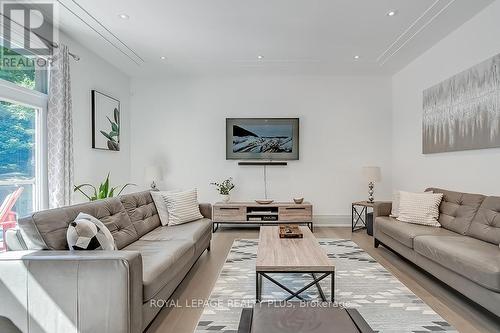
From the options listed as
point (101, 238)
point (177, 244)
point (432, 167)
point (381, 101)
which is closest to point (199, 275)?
point (177, 244)

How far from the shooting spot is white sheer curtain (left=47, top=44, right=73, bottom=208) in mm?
3637

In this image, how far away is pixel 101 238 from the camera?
2.18 metres

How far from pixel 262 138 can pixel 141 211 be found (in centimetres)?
307

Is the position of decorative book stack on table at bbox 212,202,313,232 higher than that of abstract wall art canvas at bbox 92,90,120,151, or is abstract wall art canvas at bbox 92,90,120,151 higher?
abstract wall art canvas at bbox 92,90,120,151

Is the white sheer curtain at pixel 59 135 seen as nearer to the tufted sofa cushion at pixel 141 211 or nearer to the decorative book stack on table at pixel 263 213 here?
the tufted sofa cushion at pixel 141 211

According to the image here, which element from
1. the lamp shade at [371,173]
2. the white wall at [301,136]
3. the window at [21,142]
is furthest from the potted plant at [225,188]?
the window at [21,142]

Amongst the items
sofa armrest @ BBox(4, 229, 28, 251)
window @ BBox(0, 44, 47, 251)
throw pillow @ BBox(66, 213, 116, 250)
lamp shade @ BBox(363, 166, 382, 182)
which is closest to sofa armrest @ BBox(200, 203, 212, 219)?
window @ BBox(0, 44, 47, 251)

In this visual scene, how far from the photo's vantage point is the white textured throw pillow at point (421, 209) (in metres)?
3.68

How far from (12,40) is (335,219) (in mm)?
5445

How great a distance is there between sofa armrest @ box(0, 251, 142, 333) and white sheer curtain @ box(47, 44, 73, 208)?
198cm

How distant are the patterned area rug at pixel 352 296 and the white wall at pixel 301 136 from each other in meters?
2.25

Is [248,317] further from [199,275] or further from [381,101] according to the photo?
[381,101]

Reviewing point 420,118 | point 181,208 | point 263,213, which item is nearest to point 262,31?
point 181,208

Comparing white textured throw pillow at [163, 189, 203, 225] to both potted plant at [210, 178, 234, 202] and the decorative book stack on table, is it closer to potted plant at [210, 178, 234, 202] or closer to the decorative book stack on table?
the decorative book stack on table
